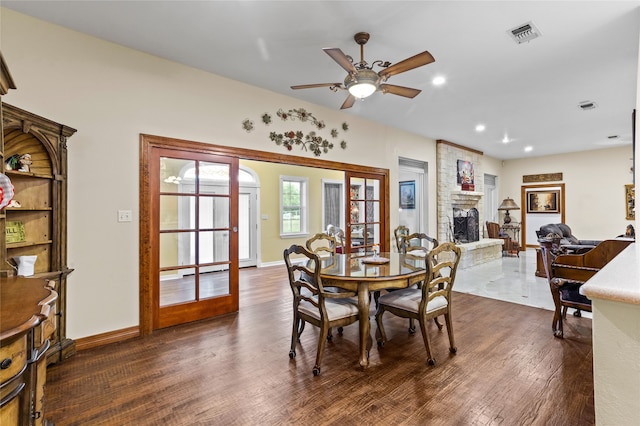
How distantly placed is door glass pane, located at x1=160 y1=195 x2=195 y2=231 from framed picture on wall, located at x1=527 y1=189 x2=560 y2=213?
9516 mm

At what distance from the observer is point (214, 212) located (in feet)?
11.9

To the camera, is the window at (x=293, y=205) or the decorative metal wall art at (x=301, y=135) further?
the window at (x=293, y=205)

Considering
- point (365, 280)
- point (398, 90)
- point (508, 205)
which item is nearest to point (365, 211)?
point (398, 90)

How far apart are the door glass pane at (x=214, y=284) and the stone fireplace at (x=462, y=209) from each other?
4.67m

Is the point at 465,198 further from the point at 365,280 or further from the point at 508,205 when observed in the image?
the point at 365,280

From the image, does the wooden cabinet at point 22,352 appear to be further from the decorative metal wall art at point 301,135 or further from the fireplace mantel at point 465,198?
the fireplace mantel at point 465,198

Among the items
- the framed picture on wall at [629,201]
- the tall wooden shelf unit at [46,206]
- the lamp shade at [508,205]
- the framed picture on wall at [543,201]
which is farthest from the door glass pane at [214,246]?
the framed picture on wall at [629,201]

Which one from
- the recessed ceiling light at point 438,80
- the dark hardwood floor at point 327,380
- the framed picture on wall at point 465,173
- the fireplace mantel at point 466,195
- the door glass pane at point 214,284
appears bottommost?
the dark hardwood floor at point 327,380

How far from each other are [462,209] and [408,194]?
1632 millimetres

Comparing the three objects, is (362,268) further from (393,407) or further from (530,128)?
(530,128)

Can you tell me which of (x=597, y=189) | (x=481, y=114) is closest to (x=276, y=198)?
(x=481, y=114)

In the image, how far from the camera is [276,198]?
714cm

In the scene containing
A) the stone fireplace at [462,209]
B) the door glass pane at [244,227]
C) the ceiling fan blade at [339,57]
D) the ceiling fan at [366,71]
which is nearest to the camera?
the ceiling fan blade at [339,57]

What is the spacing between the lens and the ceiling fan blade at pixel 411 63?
2211 millimetres
